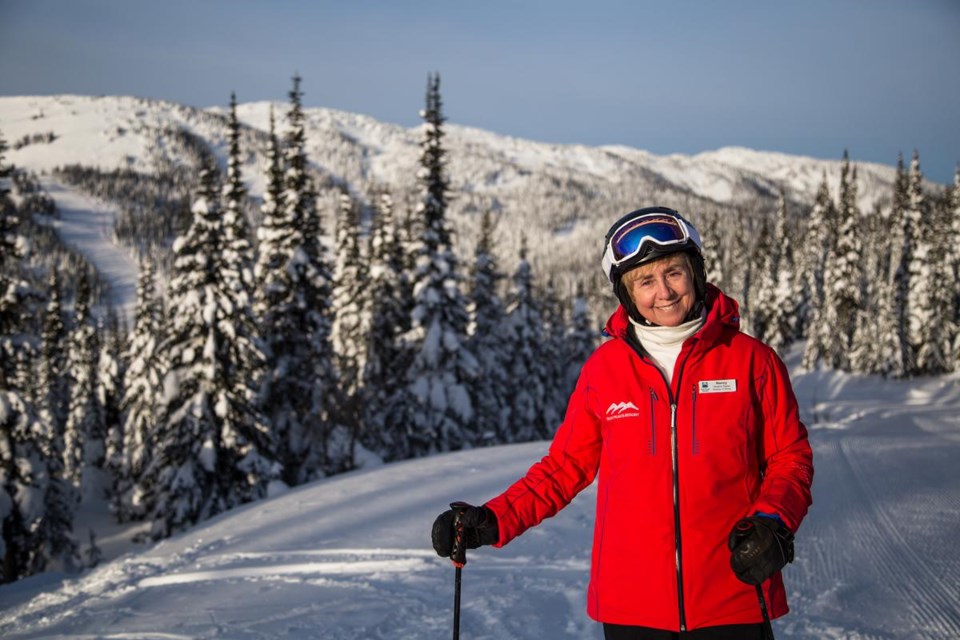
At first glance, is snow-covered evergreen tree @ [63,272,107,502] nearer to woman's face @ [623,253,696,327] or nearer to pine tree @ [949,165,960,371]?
woman's face @ [623,253,696,327]

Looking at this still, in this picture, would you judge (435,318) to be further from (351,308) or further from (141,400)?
(141,400)

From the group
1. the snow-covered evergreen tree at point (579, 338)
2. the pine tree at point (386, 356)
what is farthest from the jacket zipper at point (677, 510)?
the snow-covered evergreen tree at point (579, 338)

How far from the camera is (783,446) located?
8.40ft

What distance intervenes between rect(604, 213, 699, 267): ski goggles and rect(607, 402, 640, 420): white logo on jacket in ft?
2.16

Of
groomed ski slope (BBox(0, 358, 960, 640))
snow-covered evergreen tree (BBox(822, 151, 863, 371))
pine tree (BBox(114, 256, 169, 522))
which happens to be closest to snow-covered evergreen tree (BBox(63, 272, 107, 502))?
pine tree (BBox(114, 256, 169, 522))

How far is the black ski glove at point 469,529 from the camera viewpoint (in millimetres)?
2881

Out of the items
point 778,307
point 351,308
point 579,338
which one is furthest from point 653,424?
point 778,307

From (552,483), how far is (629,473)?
1.58ft

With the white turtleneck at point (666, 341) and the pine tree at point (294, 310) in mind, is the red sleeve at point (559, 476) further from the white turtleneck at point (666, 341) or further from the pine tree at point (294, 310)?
the pine tree at point (294, 310)

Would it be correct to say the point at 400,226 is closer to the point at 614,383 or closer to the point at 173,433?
the point at 173,433

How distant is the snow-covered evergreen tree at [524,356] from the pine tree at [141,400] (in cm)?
1684

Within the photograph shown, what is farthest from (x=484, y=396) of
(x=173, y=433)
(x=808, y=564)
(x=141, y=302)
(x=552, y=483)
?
(x=552, y=483)

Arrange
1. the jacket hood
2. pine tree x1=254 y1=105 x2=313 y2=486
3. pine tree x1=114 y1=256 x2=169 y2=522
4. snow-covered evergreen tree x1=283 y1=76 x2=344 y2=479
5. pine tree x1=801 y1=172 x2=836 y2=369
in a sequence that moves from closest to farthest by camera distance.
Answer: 1. the jacket hood
2. pine tree x1=254 y1=105 x2=313 y2=486
3. snow-covered evergreen tree x1=283 y1=76 x2=344 y2=479
4. pine tree x1=114 y1=256 x2=169 y2=522
5. pine tree x1=801 y1=172 x2=836 y2=369

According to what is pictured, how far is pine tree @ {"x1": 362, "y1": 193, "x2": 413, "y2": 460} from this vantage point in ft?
80.3
